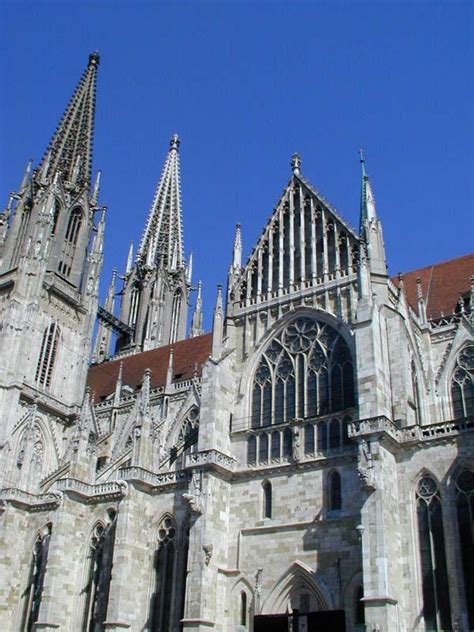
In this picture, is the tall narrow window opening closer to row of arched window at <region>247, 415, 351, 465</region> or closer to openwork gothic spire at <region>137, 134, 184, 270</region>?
row of arched window at <region>247, 415, 351, 465</region>

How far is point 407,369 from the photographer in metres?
24.4

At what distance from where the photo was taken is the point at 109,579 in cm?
2642

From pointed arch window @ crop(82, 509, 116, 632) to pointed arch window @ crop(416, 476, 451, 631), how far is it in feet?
39.2

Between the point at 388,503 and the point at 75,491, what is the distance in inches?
531

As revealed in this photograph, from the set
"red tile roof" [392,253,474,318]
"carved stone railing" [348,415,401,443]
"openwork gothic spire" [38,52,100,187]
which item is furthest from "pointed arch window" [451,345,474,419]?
"openwork gothic spire" [38,52,100,187]

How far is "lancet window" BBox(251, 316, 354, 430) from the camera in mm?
25312

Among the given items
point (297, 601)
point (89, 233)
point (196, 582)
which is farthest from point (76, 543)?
point (89, 233)

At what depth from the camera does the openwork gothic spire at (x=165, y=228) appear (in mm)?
54969

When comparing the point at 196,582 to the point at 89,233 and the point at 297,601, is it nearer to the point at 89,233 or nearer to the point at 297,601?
the point at 297,601

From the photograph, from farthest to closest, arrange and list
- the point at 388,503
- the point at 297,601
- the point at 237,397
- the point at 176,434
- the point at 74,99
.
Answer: the point at 74,99, the point at 176,434, the point at 237,397, the point at 297,601, the point at 388,503

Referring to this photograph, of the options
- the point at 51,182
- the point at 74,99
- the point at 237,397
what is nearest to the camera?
the point at 237,397

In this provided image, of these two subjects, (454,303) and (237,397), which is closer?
(237,397)

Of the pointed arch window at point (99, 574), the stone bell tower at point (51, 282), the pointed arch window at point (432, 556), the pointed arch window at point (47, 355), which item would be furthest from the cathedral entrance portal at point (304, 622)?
the pointed arch window at point (47, 355)

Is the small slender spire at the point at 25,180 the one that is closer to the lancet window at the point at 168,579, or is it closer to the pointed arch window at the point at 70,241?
the pointed arch window at the point at 70,241
